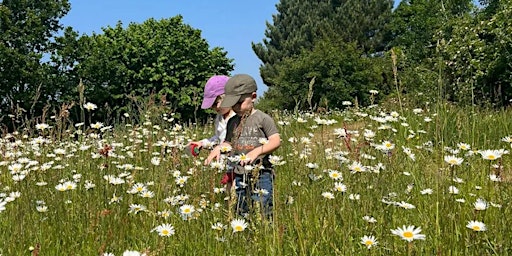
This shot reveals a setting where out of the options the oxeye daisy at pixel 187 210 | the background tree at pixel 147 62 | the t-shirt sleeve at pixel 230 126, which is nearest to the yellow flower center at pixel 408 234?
the oxeye daisy at pixel 187 210

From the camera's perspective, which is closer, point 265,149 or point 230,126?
point 265,149

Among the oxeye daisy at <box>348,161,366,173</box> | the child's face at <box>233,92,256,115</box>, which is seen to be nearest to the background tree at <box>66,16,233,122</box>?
the child's face at <box>233,92,256,115</box>

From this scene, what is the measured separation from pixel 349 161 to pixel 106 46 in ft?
105

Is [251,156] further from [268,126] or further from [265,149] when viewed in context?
[268,126]

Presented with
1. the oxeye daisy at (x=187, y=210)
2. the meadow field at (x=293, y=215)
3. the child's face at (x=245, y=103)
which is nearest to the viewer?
the meadow field at (x=293, y=215)

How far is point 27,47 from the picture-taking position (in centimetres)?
2850

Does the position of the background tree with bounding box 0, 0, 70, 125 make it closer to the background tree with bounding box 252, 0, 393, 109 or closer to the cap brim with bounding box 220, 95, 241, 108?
the background tree with bounding box 252, 0, 393, 109

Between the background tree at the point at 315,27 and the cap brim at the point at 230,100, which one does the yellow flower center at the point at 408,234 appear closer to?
the cap brim at the point at 230,100

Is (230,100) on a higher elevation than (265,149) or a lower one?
higher

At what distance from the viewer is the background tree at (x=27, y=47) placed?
2683 centimetres

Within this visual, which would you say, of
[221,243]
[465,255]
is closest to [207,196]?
[221,243]

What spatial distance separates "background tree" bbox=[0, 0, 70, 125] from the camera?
88.0 ft

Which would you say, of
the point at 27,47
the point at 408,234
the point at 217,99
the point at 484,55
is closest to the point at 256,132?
the point at 217,99

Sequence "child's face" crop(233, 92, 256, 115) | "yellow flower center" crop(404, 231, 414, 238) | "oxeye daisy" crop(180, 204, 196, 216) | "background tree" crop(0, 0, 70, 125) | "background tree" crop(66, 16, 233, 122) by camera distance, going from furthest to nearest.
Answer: "background tree" crop(66, 16, 233, 122) → "background tree" crop(0, 0, 70, 125) → "child's face" crop(233, 92, 256, 115) → "oxeye daisy" crop(180, 204, 196, 216) → "yellow flower center" crop(404, 231, 414, 238)
